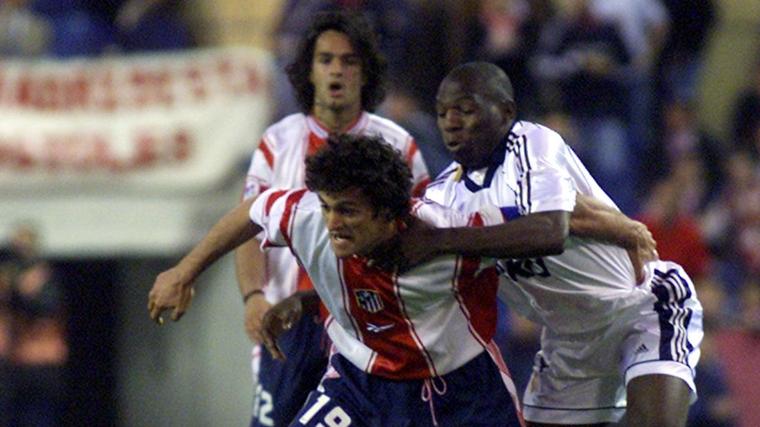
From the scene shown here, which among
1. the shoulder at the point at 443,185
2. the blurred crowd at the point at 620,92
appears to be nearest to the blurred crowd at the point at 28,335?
the blurred crowd at the point at 620,92

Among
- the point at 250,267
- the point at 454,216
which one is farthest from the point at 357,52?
the point at 454,216

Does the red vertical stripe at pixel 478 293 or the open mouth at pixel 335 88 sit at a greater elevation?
the open mouth at pixel 335 88

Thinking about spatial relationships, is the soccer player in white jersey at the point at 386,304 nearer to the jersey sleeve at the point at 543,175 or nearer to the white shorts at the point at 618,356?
the jersey sleeve at the point at 543,175

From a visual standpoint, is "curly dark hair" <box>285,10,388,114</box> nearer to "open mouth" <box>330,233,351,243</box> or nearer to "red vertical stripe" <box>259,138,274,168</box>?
"red vertical stripe" <box>259,138,274,168</box>

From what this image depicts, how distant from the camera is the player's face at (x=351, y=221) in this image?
243 inches

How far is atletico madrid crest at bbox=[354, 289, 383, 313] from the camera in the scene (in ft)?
20.9

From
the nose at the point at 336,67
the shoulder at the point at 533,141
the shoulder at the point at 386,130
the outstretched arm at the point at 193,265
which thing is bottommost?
the outstretched arm at the point at 193,265

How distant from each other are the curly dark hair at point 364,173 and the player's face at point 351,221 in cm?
2

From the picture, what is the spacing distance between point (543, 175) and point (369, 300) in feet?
2.50

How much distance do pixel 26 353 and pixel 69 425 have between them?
1.39m

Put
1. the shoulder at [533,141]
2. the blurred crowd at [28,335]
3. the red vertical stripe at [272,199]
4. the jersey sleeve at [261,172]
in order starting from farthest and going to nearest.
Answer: the blurred crowd at [28,335] → the jersey sleeve at [261,172] → the shoulder at [533,141] → the red vertical stripe at [272,199]

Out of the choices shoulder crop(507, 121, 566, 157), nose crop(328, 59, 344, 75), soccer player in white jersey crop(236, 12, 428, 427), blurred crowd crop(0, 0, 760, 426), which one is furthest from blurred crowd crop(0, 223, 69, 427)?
shoulder crop(507, 121, 566, 157)

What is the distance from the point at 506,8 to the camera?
12859 mm

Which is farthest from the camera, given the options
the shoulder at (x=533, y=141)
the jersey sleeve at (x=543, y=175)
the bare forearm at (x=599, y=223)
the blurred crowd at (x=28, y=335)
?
the blurred crowd at (x=28, y=335)
